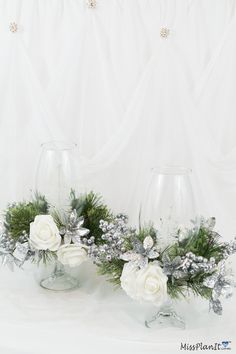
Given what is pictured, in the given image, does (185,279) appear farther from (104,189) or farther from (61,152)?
(104,189)

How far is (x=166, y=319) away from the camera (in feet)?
3.23

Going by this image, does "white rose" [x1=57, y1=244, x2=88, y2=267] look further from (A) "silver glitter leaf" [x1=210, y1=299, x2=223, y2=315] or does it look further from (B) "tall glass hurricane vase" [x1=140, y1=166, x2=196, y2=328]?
(A) "silver glitter leaf" [x1=210, y1=299, x2=223, y2=315]

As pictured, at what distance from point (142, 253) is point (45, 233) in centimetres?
21

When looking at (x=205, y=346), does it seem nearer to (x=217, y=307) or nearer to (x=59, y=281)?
(x=217, y=307)

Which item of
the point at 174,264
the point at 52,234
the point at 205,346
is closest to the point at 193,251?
the point at 174,264

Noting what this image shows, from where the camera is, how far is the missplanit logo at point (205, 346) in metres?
0.90

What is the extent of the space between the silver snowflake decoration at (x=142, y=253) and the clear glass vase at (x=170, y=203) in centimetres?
3

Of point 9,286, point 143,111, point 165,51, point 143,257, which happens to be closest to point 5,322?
point 9,286

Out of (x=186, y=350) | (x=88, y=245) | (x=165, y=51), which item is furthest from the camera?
(x=165, y=51)

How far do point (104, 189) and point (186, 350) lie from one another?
648 millimetres

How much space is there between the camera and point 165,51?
1377 mm

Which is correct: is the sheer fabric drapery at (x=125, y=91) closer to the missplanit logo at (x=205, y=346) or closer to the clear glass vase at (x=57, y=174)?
the clear glass vase at (x=57, y=174)

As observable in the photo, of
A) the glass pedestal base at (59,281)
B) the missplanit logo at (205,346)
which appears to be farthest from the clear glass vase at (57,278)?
the missplanit logo at (205,346)

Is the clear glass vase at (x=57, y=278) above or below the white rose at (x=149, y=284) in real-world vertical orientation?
below
